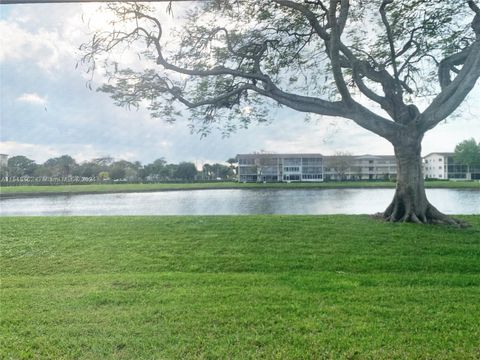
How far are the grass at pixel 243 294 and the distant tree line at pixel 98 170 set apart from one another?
0.92 meters

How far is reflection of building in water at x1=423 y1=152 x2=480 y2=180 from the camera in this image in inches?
285

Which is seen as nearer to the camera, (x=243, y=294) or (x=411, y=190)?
(x=243, y=294)

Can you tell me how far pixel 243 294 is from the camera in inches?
87.1

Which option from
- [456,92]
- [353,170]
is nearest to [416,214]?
[456,92]

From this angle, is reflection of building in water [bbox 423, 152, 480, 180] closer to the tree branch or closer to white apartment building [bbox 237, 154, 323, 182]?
the tree branch

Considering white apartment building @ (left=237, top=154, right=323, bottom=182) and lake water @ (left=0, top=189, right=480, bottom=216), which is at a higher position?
white apartment building @ (left=237, top=154, right=323, bottom=182)

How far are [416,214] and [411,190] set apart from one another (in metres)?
0.39

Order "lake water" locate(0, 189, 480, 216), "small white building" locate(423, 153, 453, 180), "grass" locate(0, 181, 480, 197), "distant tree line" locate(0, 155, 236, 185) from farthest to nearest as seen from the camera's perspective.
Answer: "lake water" locate(0, 189, 480, 216)
"grass" locate(0, 181, 480, 197)
"small white building" locate(423, 153, 453, 180)
"distant tree line" locate(0, 155, 236, 185)

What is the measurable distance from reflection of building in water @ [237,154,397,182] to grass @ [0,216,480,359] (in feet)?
17.8

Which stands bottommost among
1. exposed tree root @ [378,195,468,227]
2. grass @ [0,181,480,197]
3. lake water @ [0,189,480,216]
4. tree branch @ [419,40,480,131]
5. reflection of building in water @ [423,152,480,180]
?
lake water @ [0,189,480,216]

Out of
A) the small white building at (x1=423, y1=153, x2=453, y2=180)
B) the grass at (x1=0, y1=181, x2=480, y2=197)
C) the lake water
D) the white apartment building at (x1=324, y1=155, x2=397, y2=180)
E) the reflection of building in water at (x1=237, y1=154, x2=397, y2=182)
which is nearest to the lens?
the small white building at (x1=423, y1=153, x2=453, y2=180)

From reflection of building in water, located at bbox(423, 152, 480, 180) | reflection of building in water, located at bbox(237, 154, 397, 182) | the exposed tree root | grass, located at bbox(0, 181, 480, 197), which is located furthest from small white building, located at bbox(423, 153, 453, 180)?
the exposed tree root

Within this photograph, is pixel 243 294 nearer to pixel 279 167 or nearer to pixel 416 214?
pixel 416 214

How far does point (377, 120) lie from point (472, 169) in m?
3.54
